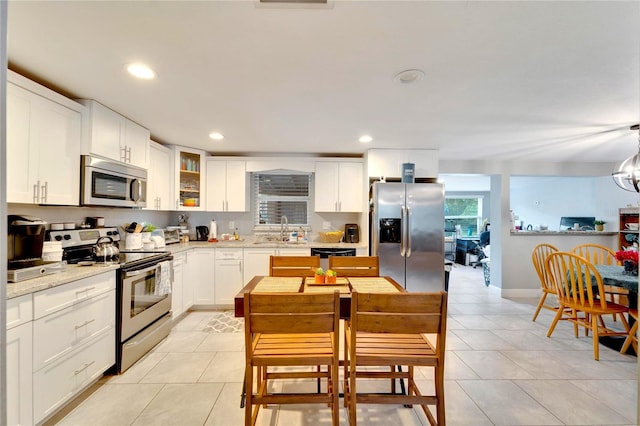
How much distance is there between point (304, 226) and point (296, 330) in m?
3.05

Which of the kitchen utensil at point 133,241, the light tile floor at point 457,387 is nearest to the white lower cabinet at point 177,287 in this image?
the light tile floor at point 457,387

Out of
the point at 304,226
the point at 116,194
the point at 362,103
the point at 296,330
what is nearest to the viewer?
the point at 296,330

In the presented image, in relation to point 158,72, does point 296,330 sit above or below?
below

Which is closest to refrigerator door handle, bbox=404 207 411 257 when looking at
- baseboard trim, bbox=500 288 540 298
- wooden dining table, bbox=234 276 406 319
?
wooden dining table, bbox=234 276 406 319

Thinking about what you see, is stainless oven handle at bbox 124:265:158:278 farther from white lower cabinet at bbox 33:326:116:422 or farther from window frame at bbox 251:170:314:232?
window frame at bbox 251:170:314:232

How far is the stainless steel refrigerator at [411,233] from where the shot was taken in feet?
11.8

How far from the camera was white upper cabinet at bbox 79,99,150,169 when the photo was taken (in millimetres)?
2322

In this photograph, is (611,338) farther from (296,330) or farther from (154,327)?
(154,327)

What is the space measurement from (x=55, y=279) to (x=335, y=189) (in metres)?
3.17

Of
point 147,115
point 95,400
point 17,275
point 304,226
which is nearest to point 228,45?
point 147,115

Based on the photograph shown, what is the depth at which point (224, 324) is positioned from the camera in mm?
3320

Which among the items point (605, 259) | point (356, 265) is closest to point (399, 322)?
point (356, 265)

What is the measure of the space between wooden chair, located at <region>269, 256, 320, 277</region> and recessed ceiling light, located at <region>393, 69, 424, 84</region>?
1624 mm

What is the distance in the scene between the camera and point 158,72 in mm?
1867
